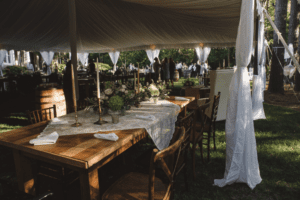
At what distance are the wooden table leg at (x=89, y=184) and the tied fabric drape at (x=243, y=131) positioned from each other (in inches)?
68.3

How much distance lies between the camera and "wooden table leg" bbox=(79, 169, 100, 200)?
145 cm

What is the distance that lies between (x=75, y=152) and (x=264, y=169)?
2.79 metres

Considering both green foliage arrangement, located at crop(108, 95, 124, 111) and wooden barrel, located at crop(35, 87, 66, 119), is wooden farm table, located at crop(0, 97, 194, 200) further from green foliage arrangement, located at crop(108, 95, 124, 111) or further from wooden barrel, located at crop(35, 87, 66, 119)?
wooden barrel, located at crop(35, 87, 66, 119)

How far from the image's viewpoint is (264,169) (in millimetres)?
2871

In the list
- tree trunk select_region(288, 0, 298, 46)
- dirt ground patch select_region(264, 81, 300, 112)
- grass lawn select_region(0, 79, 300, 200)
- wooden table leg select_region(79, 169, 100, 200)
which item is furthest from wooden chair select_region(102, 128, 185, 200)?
tree trunk select_region(288, 0, 298, 46)

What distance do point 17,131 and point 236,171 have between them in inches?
105

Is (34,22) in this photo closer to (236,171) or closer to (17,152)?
(17,152)

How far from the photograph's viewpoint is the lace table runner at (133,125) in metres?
2.04

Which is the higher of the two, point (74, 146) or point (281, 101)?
point (74, 146)

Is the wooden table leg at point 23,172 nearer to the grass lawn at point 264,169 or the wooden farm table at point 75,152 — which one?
the wooden farm table at point 75,152

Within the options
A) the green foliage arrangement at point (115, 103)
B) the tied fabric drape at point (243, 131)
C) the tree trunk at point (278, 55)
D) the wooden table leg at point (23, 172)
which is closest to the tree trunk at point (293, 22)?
the tree trunk at point (278, 55)

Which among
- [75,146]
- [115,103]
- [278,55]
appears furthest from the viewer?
[278,55]

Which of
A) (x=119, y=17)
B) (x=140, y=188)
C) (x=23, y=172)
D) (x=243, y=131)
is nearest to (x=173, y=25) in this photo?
(x=119, y=17)

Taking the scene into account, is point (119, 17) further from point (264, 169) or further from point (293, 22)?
point (293, 22)
